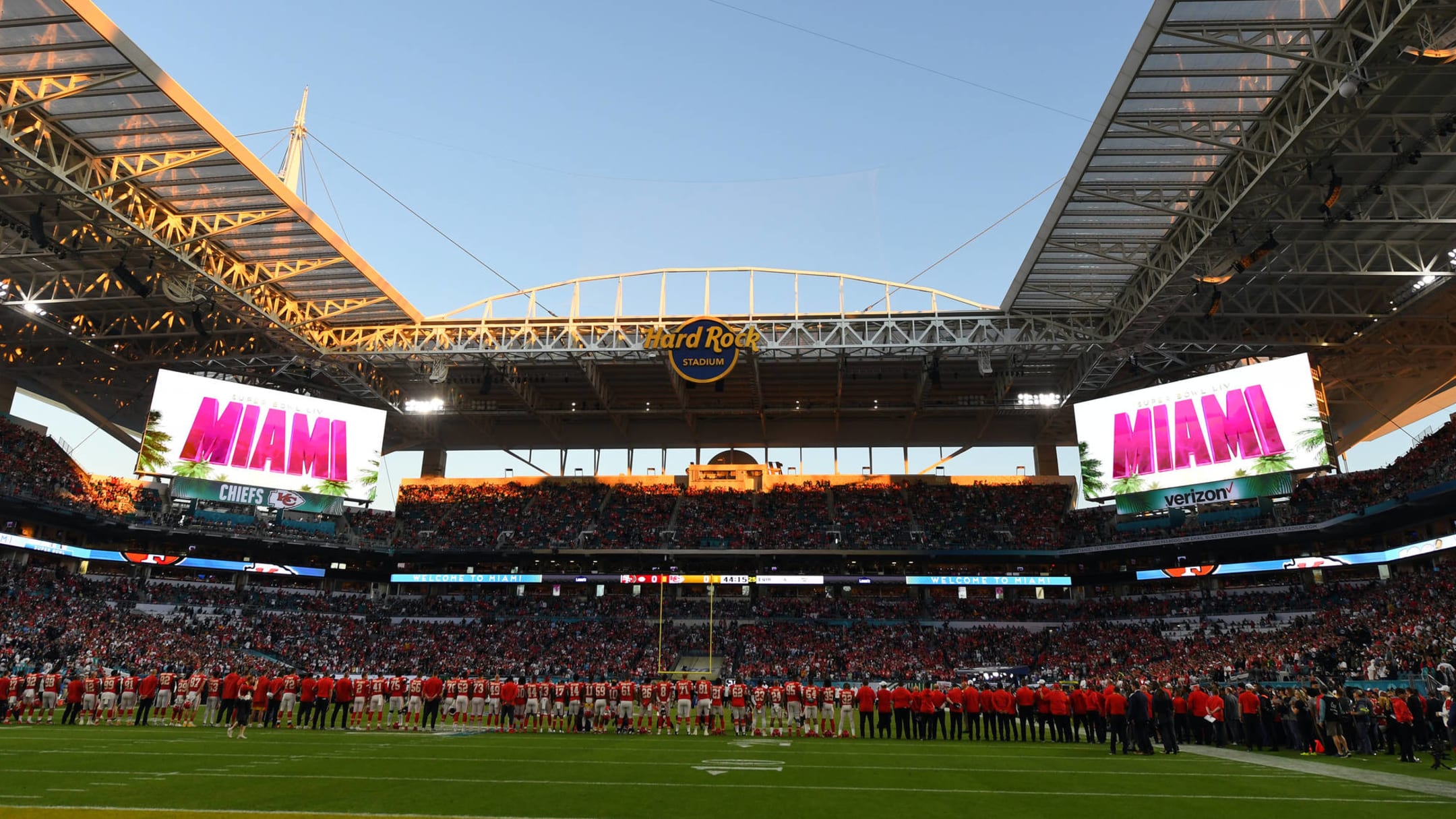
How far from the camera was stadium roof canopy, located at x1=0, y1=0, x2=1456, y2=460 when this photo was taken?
20938 mm

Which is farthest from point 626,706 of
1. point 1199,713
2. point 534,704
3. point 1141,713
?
Result: point 1199,713

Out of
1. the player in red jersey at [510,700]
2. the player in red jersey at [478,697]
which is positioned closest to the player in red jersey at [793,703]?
the player in red jersey at [510,700]

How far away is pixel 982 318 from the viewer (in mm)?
35438

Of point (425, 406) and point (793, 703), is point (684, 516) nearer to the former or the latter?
point (425, 406)

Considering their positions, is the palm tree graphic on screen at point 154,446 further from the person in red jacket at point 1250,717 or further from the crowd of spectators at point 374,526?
the person in red jacket at point 1250,717

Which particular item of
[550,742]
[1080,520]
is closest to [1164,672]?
[1080,520]

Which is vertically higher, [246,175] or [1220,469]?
[246,175]

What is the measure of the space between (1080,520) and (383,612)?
40.0 m

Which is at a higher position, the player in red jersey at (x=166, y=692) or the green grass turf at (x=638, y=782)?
the player in red jersey at (x=166, y=692)

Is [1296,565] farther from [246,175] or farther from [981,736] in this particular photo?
[246,175]

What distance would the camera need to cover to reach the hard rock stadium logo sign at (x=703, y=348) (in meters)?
34.7

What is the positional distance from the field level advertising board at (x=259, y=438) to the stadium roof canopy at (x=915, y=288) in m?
1.71

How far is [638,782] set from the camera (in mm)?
10891

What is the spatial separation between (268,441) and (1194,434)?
4230cm
